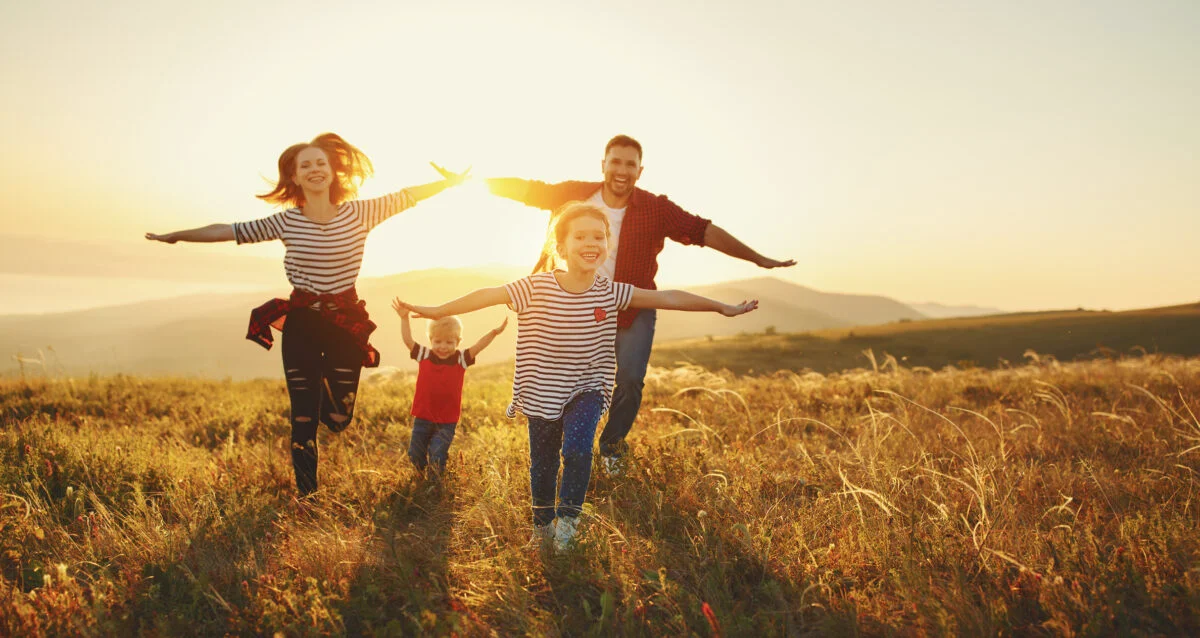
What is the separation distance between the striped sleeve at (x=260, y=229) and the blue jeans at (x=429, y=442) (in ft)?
6.19

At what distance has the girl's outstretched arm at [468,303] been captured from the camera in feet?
12.7

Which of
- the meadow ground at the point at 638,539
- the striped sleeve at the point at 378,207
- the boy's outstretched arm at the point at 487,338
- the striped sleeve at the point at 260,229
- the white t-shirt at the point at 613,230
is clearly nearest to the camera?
the meadow ground at the point at 638,539

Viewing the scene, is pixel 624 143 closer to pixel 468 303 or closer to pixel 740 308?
pixel 740 308

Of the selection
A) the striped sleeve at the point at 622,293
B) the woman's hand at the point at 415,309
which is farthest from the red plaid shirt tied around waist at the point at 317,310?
the striped sleeve at the point at 622,293

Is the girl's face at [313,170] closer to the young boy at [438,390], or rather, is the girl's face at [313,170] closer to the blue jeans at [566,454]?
the young boy at [438,390]

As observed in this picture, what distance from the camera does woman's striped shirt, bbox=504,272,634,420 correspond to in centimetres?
399

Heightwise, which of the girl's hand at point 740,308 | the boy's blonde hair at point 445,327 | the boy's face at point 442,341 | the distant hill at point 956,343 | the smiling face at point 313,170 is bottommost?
the distant hill at point 956,343

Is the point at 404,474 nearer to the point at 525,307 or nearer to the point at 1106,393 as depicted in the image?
the point at 525,307

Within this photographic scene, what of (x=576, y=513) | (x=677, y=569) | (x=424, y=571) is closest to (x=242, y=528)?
(x=424, y=571)

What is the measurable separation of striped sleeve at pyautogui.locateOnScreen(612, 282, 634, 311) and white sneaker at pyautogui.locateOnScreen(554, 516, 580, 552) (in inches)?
52.0

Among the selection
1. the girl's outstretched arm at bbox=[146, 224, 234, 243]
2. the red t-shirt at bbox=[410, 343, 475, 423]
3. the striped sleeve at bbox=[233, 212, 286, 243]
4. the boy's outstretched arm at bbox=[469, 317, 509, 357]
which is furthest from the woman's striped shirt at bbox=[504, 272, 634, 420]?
the girl's outstretched arm at bbox=[146, 224, 234, 243]

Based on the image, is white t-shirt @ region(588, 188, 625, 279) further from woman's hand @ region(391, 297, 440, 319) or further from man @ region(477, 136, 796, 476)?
woman's hand @ region(391, 297, 440, 319)

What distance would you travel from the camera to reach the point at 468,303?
154 inches

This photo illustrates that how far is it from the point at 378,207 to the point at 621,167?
75.5 inches
